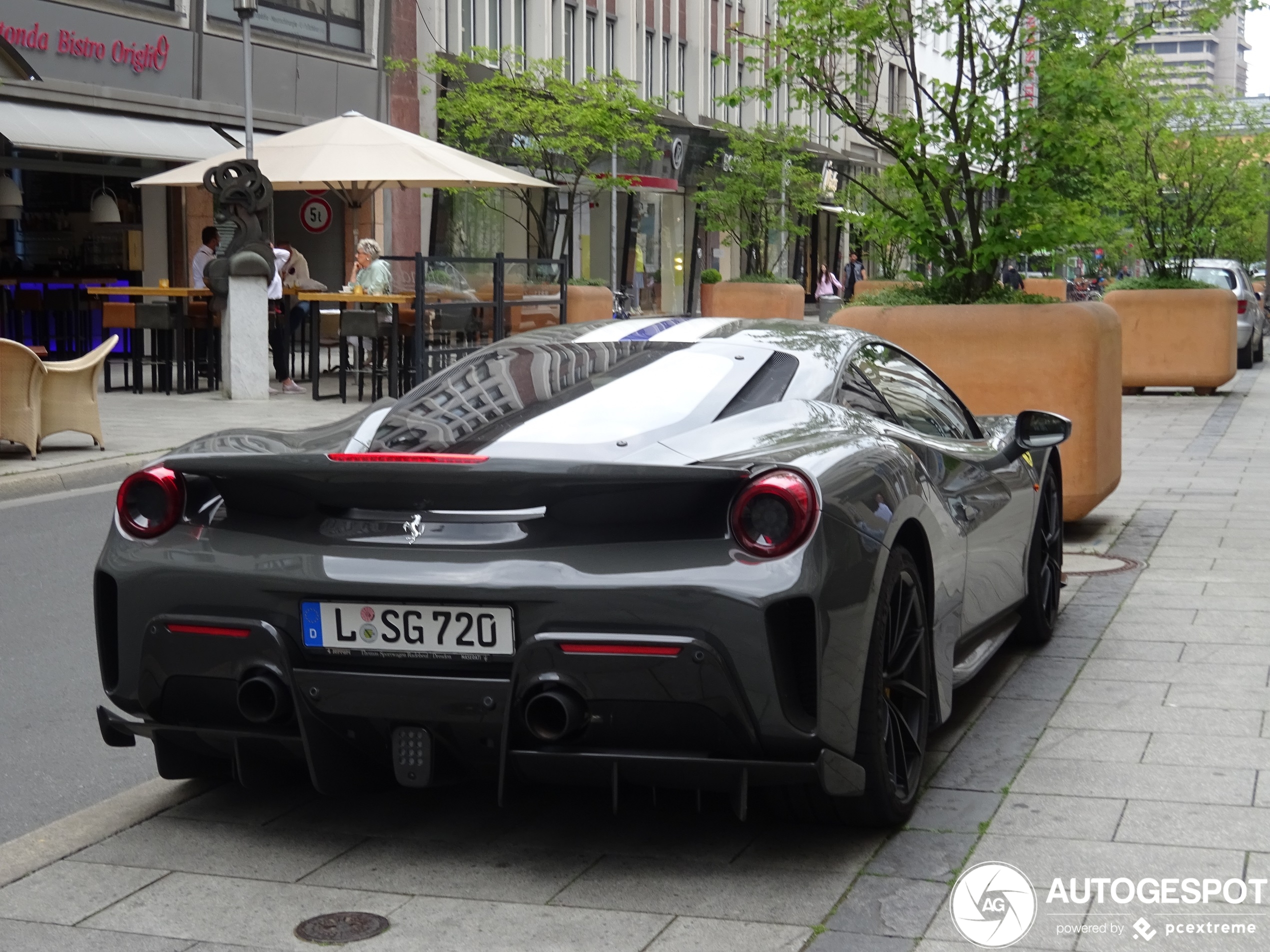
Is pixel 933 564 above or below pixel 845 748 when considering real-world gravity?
above

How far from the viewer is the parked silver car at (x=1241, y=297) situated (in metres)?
26.8

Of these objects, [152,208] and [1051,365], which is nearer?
[1051,365]

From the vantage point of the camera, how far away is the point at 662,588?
387cm

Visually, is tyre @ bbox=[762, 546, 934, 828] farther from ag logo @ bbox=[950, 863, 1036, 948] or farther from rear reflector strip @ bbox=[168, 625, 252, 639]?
rear reflector strip @ bbox=[168, 625, 252, 639]

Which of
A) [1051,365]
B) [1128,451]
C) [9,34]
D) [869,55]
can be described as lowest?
[1128,451]

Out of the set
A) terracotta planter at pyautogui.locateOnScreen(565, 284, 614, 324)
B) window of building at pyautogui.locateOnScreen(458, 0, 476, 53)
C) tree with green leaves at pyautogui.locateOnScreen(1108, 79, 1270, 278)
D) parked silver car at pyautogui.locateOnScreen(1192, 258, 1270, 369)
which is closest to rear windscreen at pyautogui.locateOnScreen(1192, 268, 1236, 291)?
parked silver car at pyautogui.locateOnScreen(1192, 258, 1270, 369)

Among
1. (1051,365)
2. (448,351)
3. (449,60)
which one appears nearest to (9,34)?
(448,351)

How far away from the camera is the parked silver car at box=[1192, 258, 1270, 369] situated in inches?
1056

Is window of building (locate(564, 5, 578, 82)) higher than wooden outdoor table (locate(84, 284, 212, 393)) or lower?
higher

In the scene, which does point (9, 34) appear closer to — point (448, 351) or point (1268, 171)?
point (448, 351)

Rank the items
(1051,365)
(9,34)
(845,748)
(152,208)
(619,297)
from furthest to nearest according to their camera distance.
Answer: (619,297) < (152,208) < (9,34) < (1051,365) < (845,748)

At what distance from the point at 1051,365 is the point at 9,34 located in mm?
16155

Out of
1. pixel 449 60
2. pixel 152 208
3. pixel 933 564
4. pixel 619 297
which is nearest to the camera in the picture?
pixel 933 564

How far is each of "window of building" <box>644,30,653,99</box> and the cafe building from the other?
1665 centimetres
